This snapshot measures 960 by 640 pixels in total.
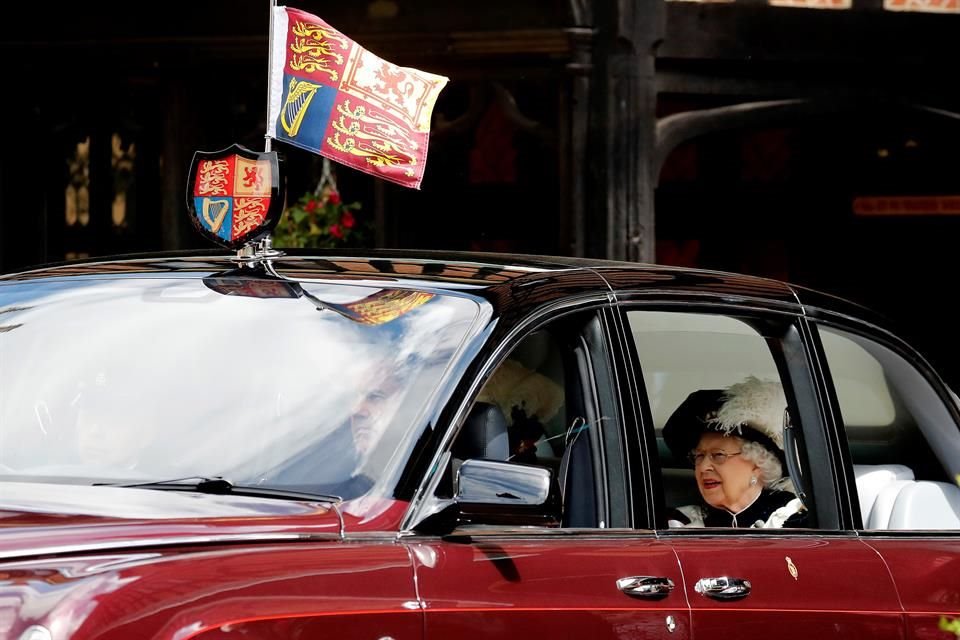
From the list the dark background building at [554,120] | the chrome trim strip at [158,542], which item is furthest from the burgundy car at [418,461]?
the dark background building at [554,120]

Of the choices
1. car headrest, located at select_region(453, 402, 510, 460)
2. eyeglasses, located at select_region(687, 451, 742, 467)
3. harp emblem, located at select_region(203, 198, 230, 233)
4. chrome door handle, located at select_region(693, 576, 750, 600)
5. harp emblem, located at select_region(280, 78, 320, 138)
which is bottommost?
chrome door handle, located at select_region(693, 576, 750, 600)

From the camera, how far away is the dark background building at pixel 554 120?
10.9 meters

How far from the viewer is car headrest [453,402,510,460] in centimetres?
340

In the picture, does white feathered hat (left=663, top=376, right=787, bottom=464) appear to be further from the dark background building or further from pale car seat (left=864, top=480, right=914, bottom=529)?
the dark background building

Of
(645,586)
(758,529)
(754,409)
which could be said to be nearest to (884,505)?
(754,409)

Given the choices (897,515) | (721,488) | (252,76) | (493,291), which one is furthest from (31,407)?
Answer: (252,76)

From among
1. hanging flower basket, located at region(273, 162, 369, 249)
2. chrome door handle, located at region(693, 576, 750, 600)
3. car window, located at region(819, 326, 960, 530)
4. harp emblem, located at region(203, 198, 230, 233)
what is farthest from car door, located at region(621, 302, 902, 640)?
hanging flower basket, located at region(273, 162, 369, 249)

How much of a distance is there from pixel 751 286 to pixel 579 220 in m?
6.90

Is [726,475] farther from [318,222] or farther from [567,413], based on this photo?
[318,222]

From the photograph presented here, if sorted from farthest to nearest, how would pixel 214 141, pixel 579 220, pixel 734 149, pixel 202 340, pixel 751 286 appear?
pixel 734 149 < pixel 214 141 < pixel 579 220 < pixel 751 286 < pixel 202 340

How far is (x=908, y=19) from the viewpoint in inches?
458

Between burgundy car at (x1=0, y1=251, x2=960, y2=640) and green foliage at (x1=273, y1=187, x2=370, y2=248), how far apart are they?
7.16 m

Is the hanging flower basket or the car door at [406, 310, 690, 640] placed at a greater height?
the hanging flower basket

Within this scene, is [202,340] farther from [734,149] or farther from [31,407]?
[734,149]
